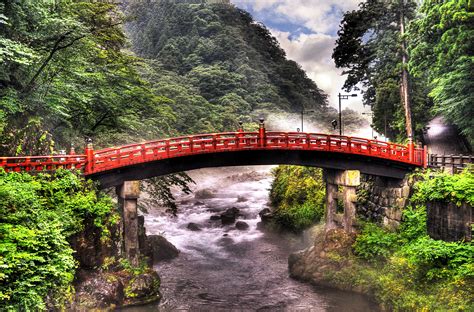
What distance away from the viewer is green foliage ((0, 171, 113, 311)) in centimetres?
1230

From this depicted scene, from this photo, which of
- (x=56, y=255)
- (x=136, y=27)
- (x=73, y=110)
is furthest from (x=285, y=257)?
(x=136, y=27)

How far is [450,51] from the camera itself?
24.3m

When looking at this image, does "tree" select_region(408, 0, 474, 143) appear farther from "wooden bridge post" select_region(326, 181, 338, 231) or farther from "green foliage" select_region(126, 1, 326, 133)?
"green foliage" select_region(126, 1, 326, 133)

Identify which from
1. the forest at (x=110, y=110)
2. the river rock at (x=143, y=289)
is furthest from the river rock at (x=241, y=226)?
the river rock at (x=143, y=289)

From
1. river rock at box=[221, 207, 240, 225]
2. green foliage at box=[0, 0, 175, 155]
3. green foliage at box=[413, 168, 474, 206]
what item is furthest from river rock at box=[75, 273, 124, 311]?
river rock at box=[221, 207, 240, 225]

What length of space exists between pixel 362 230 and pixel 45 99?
20.3 metres

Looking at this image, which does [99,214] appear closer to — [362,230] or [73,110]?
[73,110]

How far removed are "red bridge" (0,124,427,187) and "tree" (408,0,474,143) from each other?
15.6ft

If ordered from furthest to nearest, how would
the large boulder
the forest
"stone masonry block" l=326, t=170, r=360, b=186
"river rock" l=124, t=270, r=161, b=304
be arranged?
the large boulder, "stone masonry block" l=326, t=170, r=360, b=186, "river rock" l=124, t=270, r=161, b=304, the forest

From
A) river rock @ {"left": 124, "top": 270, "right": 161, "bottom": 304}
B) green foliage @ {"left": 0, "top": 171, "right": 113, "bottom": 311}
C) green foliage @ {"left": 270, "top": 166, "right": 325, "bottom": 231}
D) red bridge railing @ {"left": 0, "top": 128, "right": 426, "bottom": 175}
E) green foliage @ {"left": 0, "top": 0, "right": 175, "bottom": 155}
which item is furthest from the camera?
green foliage @ {"left": 270, "top": 166, "right": 325, "bottom": 231}

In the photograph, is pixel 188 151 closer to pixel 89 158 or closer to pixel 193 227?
pixel 89 158

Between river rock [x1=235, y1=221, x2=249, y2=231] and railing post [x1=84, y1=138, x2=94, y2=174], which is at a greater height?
railing post [x1=84, y1=138, x2=94, y2=174]

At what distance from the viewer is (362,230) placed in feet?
87.4

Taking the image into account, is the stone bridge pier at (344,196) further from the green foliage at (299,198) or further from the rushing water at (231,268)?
the green foliage at (299,198)
